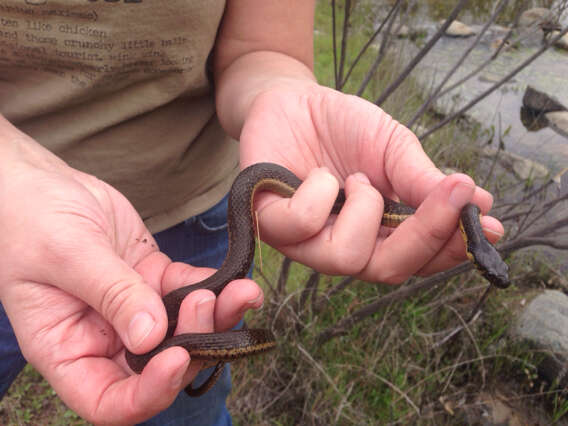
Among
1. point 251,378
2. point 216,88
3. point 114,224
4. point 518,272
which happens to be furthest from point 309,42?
point 518,272

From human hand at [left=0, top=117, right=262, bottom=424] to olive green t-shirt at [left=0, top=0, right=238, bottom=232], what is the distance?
0.44 metres

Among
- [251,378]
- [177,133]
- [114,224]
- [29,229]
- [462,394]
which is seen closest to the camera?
[29,229]

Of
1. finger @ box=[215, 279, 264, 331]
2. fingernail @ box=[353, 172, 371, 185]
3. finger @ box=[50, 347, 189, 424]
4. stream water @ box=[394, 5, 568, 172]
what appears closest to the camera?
finger @ box=[50, 347, 189, 424]

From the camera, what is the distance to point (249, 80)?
230 centimetres

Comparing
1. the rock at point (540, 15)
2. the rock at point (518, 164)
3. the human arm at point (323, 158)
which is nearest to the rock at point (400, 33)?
the human arm at point (323, 158)

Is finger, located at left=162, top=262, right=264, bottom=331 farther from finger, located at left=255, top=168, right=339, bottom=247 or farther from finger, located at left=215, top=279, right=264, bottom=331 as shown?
finger, located at left=255, top=168, right=339, bottom=247

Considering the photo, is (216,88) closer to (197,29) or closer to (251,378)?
(197,29)

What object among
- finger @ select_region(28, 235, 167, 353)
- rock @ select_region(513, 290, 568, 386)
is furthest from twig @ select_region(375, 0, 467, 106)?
rock @ select_region(513, 290, 568, 386)

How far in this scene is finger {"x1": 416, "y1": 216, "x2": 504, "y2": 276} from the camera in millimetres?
1590

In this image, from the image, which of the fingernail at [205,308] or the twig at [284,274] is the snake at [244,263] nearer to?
the fingernail at [205,308]

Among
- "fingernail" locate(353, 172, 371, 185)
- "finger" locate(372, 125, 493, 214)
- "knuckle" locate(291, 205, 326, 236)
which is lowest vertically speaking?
"knuckle" locate(291, 205, 326, 236)

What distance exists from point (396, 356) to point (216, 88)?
7.30ft

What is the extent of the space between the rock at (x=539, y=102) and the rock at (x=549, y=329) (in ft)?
5.10

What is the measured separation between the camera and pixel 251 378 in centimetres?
334
